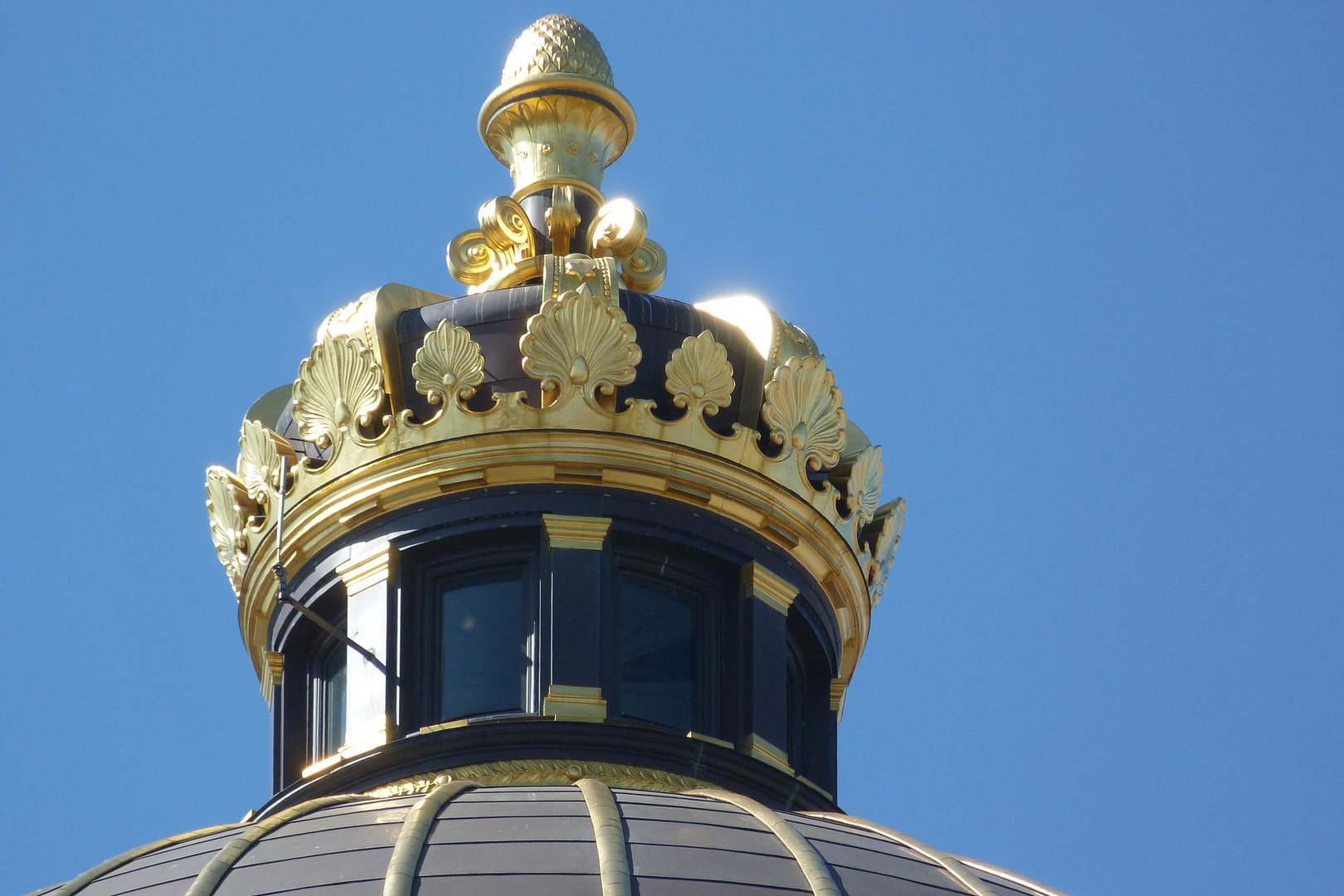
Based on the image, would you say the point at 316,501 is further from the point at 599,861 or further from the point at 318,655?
the point at 599,861

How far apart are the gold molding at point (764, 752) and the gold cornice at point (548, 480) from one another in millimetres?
2099

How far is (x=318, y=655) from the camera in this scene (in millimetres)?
39469

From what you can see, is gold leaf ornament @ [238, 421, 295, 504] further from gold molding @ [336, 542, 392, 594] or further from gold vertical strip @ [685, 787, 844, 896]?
gold vertical strip @ [685, 787, 844, 896]

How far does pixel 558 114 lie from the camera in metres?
42.2

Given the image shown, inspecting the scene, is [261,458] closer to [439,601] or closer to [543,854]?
[439,601]

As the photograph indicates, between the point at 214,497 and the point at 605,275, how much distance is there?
4.09 meters

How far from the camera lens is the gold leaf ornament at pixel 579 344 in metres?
38.8

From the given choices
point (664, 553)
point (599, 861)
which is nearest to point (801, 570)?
point (664, 553)

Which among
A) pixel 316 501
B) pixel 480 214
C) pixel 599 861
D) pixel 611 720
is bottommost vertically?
pixel 599 861

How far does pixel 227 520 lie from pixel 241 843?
21.7 feet

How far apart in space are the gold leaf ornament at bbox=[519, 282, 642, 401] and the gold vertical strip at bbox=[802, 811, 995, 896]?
4.24m

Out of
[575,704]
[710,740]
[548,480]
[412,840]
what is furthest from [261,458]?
[412,840]

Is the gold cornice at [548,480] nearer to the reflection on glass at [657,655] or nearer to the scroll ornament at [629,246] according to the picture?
the reflection on glass at [657,655]

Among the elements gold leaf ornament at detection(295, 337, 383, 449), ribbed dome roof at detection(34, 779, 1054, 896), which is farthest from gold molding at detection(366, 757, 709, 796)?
gold leaf ornament at detection(295, 337, 383, 449)
